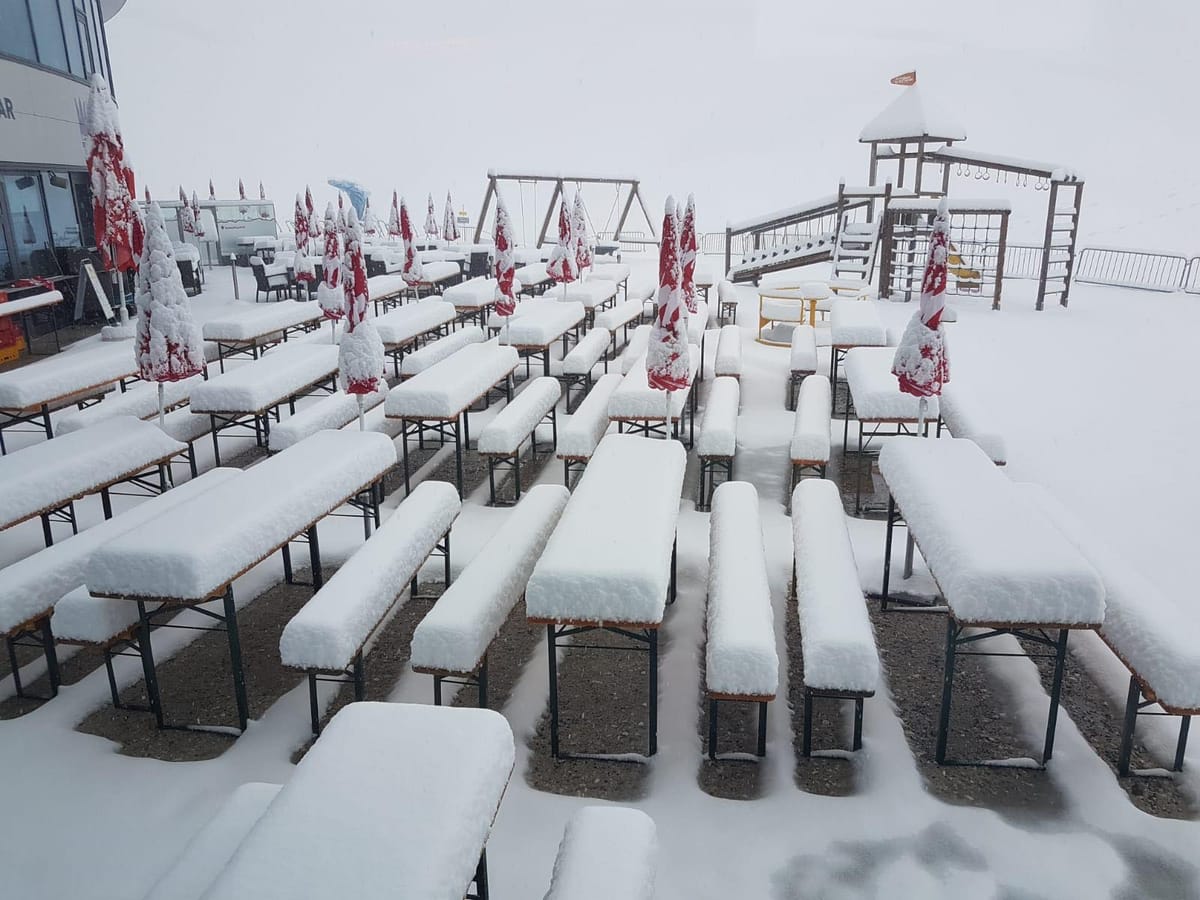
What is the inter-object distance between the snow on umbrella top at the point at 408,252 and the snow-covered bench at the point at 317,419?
788cm

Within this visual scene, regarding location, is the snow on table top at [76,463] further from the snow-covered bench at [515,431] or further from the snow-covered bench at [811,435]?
the snow-covered bench at [811,435]

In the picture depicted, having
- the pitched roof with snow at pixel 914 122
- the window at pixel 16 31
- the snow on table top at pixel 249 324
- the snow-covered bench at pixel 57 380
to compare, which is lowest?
the snow-covered bench at pixel 57 380

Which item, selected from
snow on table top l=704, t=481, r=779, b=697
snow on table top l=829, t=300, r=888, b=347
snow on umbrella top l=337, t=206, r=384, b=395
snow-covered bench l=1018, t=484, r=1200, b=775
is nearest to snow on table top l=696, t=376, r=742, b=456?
snow on table top l=829, t=300, r=888, b=347

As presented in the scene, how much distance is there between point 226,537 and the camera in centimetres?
697

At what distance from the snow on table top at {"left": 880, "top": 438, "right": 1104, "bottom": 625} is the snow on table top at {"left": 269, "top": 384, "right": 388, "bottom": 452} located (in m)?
7.38

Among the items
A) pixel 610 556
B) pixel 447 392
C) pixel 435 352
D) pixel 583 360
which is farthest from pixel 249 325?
pixel 610 556

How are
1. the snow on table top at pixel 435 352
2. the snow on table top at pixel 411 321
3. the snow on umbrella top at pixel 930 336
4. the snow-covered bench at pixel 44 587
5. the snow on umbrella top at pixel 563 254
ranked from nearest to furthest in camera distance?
1. the snow-covered bench at pixel 44 587
2. the snow on umbrella top at pixel 930 336
3. the snow on table top at pixel 435 352
4. the snow on table top at pixel 411 321
5. the snow on umbrella top at pixel 563 254

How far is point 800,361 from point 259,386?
982 centimetres

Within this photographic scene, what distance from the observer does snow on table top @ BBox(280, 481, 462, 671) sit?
22.5 ft

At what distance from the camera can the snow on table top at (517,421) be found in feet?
39.2

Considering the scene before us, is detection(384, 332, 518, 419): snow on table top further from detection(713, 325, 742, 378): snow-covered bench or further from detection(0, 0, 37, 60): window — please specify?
detection(0, 0, 37, 60): window

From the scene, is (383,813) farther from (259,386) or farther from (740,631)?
(259,386)

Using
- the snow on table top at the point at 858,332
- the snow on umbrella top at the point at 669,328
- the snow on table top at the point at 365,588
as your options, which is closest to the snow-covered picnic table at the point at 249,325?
the snow on table top at the point at 365,588

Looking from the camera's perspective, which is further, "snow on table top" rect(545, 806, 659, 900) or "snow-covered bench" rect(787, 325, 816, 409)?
"snow-covered bench" rect(787, 325, 816, 409)
